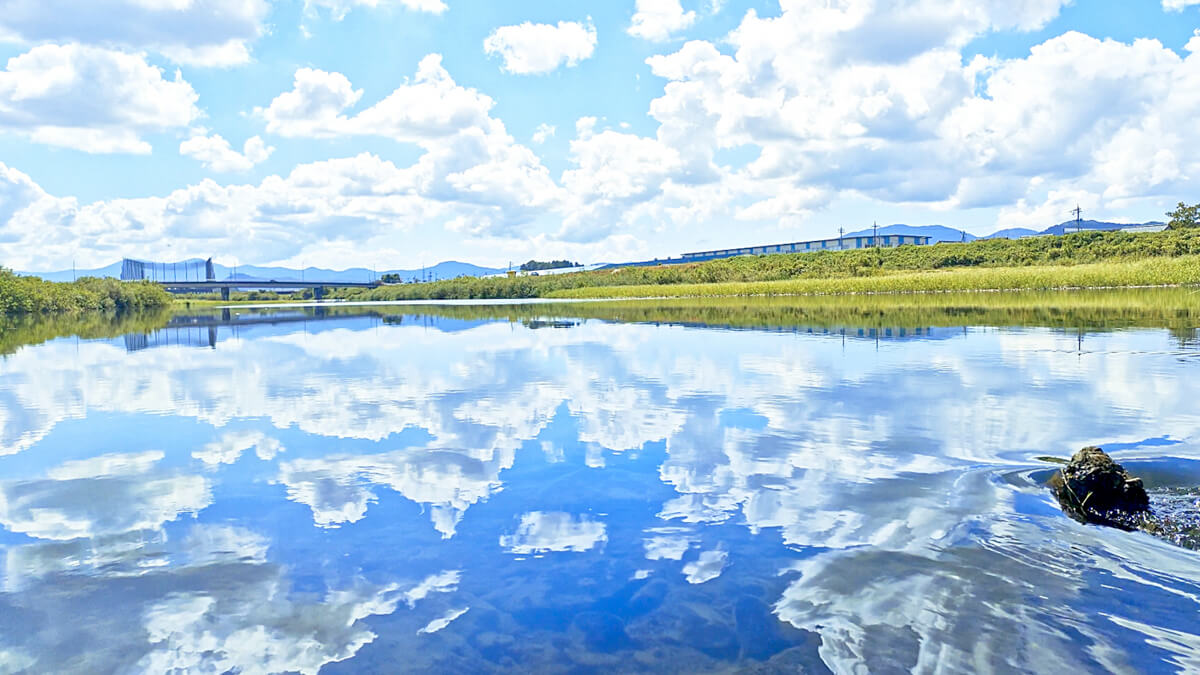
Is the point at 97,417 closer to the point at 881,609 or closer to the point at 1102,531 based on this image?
the point at 881,609

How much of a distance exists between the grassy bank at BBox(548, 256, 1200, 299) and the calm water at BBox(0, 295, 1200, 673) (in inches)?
2162

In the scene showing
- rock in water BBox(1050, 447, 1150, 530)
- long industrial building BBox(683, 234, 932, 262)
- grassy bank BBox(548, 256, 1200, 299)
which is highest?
long industrial building BBox(683, 234, 932, 262)

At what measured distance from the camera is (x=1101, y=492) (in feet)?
26.7

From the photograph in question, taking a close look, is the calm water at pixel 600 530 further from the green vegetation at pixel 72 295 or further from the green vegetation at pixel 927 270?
the green vegetation at pixel 72 295

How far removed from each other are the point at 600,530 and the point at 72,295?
102 m

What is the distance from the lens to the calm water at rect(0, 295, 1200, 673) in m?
5.58

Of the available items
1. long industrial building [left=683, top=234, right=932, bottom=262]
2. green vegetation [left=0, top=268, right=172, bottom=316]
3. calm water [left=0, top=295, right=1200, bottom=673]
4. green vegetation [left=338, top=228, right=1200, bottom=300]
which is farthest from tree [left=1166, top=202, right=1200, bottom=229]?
green vegetation [left=0, top=268, right=172, bottom=316]

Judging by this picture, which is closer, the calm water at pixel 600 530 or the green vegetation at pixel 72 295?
the calm water at pixel 600 530

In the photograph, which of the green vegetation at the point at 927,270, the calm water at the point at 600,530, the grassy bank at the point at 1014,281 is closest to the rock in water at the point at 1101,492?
the calm water at the point at 600,530

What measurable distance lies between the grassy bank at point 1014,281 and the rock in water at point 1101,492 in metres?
65.3

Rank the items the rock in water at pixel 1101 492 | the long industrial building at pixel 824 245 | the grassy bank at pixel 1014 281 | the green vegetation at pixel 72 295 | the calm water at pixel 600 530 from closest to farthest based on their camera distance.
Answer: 1. the calm water at pixel 600 530
2. the rock in water at pixel 1101 492
3. the grassy bank at pixel 1014 281
4. the green vegetation at pixel 72 295
5. the long industrial building at pixel 824 245

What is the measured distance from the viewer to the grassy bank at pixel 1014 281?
2504 inches

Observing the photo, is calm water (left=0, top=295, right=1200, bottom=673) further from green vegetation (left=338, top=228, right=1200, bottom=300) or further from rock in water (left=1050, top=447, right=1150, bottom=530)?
green vegetation (left=338, top=228, right=1200, bottom=300)

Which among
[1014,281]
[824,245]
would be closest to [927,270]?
[1014,281]
